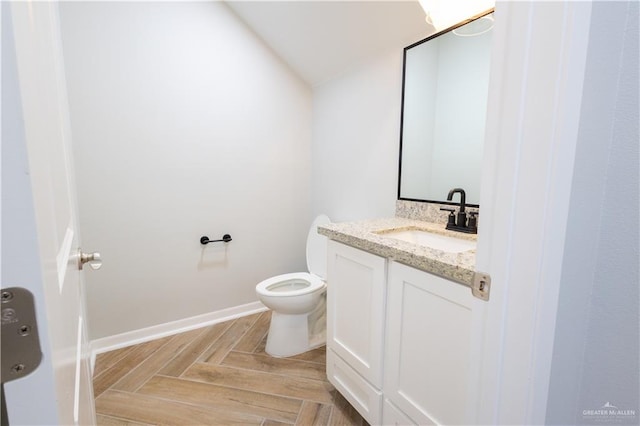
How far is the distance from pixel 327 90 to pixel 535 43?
2079mm

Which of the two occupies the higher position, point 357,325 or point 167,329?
Result: point 357,325

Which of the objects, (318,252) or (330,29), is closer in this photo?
(330,29)

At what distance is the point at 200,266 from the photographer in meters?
2.36

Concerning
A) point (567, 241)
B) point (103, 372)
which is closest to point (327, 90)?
point (567, 241)

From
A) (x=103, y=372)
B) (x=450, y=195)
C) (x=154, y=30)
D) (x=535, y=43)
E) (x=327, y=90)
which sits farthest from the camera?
(x=327, y=90)

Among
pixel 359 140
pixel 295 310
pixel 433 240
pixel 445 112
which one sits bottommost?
pixel 295 310

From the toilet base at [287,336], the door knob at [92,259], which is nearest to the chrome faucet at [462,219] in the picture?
the toilet base at [287,336]

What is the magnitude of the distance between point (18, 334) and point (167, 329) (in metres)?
2.28

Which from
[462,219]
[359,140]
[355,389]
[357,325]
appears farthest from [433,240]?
[359,140]

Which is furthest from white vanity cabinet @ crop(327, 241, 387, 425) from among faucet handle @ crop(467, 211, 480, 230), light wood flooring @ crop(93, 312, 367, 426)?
faucet handle @ crop(467, 211, 480, 230)

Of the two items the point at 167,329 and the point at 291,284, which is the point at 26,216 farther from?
the point at 167,329

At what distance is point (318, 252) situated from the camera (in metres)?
2.38

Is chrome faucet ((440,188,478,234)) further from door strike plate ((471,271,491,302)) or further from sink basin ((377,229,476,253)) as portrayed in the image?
door strike plate ((471,271,491,302))

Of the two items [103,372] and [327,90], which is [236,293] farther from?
[327,90]
